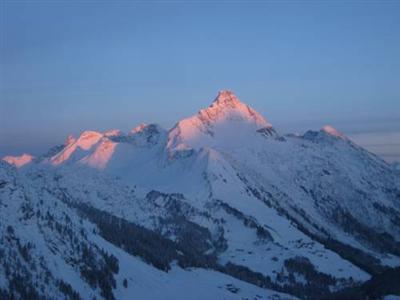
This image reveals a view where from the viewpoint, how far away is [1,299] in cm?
19962

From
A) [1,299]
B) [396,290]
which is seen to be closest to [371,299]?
[396,290]

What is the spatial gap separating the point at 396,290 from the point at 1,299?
104 meters

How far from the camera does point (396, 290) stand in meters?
195

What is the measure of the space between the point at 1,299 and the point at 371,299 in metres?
97.8

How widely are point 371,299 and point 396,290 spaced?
6855mm

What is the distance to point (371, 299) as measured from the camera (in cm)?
19650

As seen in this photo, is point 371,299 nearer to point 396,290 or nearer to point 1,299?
point 396,290
